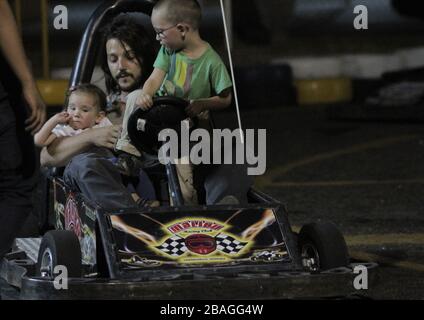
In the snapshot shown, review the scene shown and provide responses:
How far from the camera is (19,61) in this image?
212 inches

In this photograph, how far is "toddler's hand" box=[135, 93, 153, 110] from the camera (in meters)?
6.20

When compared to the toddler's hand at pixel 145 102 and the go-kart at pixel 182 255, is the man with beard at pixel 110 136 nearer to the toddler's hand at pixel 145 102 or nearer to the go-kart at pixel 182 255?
the go-kart at pixel 182 255

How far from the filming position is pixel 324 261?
5.86 metres

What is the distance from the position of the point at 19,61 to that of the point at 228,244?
112 cm

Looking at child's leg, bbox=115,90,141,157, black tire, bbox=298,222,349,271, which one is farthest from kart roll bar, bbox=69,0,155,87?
black tire, bbox=298,222,349,271

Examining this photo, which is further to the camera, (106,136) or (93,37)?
(93,37)

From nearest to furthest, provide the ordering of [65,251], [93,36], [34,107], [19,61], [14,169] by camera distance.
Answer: [19,61] → [34,107] → [14,169] → [65,251] → [93,36]

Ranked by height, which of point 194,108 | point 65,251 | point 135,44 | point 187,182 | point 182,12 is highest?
point 182,12

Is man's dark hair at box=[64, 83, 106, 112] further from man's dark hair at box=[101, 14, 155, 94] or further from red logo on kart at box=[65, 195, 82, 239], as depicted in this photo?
red logo on kart at box=[65, 195, 82, 239]

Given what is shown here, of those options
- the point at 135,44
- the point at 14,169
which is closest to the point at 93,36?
the point at 135,44

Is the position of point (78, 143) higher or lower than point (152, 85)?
lower

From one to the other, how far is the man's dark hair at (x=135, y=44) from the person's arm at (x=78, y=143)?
13.4 inches

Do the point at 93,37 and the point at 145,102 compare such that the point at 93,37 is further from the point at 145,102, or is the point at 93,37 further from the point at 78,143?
the point at 145,102

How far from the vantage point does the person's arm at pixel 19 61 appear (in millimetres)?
5336
